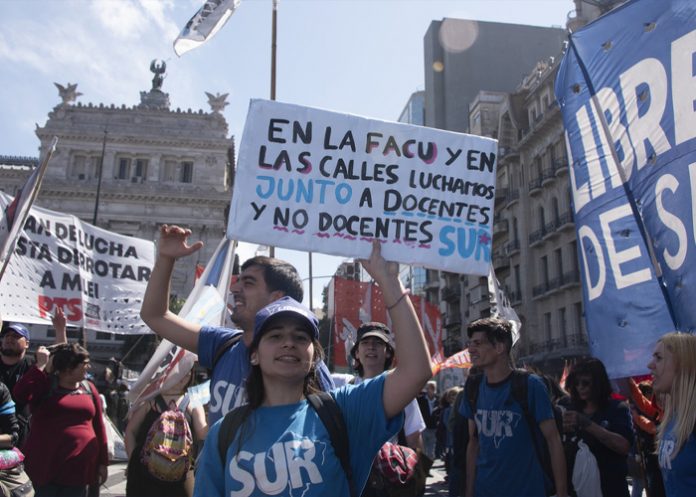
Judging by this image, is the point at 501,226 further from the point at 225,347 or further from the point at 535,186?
the point at 225,347

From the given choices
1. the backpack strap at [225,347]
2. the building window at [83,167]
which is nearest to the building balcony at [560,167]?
the backpack strap at [225,347]

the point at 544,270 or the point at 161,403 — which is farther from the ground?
the point at 544,270

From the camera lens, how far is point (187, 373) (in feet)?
17.0

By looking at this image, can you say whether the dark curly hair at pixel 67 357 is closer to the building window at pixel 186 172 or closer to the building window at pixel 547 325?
the building window at pixel 547 325

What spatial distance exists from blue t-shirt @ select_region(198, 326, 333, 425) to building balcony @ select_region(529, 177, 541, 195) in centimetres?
3277

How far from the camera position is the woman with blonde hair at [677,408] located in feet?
8.96

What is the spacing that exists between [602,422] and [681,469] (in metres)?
1.72

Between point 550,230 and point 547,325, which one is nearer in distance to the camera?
point 550,230

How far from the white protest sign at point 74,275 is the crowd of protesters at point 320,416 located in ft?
6.46

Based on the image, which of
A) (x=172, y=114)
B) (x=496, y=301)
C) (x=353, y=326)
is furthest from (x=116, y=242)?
(x=172, y=114)

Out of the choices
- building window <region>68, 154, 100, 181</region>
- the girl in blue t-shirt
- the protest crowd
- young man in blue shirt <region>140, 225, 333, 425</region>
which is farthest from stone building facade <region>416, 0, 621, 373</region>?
building window <region>68, 154, 100, 181</region>

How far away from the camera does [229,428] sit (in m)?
2.29

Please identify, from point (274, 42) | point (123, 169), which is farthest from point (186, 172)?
point (274, 42)

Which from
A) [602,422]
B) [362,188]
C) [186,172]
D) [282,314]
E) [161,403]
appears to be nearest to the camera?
[282,314]
